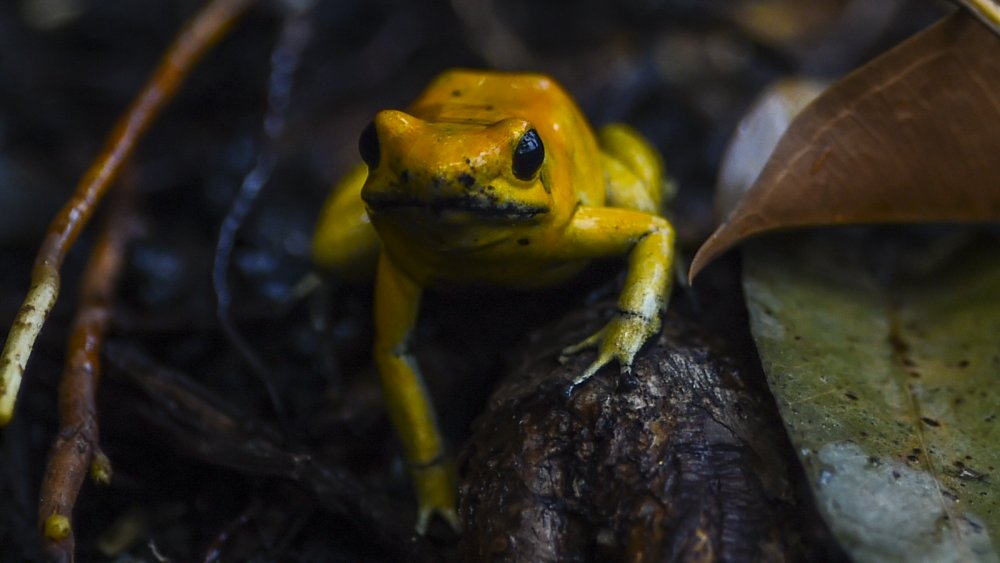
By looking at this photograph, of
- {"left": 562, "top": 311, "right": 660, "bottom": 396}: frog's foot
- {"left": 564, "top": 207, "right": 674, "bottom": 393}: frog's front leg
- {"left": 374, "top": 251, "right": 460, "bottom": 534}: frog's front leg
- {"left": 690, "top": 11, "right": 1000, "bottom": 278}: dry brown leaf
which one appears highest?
{"left": 690, "top": 11, "right": 1000, "bottom": 278}: dry brown leaf

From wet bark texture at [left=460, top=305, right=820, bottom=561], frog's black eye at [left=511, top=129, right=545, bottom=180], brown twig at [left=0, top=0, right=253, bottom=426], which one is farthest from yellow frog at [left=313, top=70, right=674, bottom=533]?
brown twig at [left=0, top=0, right=253, bottom=426]

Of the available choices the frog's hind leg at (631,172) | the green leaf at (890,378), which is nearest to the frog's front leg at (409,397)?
the frog's hind leg at (631,172)

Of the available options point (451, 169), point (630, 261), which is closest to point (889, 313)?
point (630, 261)

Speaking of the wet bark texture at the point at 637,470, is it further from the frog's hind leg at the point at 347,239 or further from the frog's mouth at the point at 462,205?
the frog's hind leg at the point at 347,239

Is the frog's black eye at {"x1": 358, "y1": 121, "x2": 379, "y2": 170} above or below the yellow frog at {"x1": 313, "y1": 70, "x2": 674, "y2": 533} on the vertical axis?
above

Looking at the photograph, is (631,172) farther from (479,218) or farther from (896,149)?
(479,218)

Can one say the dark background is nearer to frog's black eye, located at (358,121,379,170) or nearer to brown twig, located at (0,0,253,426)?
brown twig, located at (0,0,253,426)

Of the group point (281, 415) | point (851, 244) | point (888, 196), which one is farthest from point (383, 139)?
point (851, 244)

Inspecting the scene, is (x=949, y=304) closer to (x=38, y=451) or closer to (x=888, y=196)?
(x=888, y=196)
